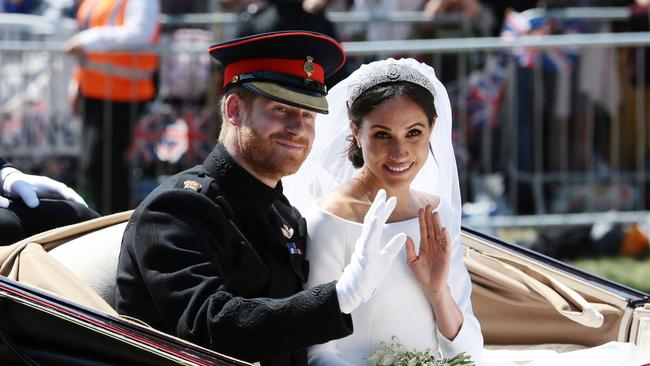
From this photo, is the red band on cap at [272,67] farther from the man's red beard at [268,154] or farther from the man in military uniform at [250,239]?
the man's red beard at [268,154]

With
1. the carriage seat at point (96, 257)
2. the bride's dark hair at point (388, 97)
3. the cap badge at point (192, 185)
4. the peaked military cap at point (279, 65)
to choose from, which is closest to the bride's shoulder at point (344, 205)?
the bride's dark hair at point (388, 97)

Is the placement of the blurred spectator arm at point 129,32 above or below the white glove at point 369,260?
above

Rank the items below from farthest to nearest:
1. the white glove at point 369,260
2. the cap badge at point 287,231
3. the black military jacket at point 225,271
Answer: the cap badge at point 287,231, the black military jacket at point 225,271, the white glove at point 369,260

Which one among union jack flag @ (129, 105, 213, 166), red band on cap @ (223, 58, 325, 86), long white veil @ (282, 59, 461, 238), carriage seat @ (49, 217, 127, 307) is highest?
red band on cap @ (223, 58, 325, 86)

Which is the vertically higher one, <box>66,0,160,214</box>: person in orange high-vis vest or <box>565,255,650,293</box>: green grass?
<box>66,0,160,214</box>: person in orange high-vis vest

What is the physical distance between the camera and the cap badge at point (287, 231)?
3605 mm

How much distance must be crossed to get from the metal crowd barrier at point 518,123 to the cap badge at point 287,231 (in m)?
4.36

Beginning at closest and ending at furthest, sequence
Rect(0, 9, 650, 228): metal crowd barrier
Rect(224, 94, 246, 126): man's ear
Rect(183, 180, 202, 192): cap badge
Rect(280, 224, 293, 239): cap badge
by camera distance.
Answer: Rect(183, 180, 202, 192): cap badge → Rect(224, 94, 246, 126): man's ear → Rect(280, 224, 293, 239): cap badge → Rect(0, 9, 650, 228): metal crowd barrier

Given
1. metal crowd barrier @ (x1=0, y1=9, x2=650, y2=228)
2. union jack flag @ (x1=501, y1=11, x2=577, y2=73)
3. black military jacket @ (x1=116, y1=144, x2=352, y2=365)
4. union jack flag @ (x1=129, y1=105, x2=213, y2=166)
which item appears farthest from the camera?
union jack flag @ (x1=129, y1=105, x2=213, y2=166)

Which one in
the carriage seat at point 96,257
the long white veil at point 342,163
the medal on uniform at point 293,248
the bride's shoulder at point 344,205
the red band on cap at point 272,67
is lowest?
the carriage seat at point 96,257

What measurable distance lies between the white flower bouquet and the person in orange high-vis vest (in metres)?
4.75

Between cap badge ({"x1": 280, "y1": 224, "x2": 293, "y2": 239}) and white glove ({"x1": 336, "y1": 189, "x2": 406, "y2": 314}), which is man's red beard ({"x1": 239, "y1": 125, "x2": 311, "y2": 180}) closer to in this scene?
cap badge ({"x1": 280, "y1": 224, "x2": 293, "y2": 239})

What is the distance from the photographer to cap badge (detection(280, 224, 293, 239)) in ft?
11.8

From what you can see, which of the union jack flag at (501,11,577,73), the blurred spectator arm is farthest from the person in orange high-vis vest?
the union jack flag at (501,11,577,73)
